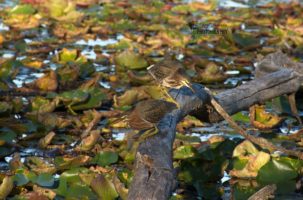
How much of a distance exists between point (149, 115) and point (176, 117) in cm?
39

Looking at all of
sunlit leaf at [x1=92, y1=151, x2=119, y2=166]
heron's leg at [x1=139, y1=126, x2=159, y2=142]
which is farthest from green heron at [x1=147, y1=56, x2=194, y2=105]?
sunlit leaf at [x1=92, y1=151, x2=119, y2=166]

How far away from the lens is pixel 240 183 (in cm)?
495

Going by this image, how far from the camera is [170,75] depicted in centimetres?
460

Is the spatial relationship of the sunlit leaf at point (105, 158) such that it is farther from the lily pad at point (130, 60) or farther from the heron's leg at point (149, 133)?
the lily pad at point (130, 60)

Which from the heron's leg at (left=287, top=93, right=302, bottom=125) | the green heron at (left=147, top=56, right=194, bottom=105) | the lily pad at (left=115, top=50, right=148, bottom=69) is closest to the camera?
the green heron at (left=147, top=56, right=194, bottom=105)

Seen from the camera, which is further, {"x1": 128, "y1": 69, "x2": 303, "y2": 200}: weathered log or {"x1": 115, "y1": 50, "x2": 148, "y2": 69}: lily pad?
{"x1": 115, "y1": 50, "x2": 148, "y2": 69}: lily pad

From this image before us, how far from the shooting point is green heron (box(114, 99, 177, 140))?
13.8 feet

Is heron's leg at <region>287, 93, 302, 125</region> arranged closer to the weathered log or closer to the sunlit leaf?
the weathered log

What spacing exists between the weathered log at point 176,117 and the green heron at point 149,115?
0.19 ft

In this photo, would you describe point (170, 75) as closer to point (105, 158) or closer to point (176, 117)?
point (176, 117)

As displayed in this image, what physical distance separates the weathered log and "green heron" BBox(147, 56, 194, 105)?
162mm

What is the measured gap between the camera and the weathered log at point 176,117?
3.58 metres

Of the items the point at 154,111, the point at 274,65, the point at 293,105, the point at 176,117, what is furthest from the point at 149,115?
the point at 274,65

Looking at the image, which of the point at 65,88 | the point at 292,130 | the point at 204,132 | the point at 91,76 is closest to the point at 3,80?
the point at 65,88
